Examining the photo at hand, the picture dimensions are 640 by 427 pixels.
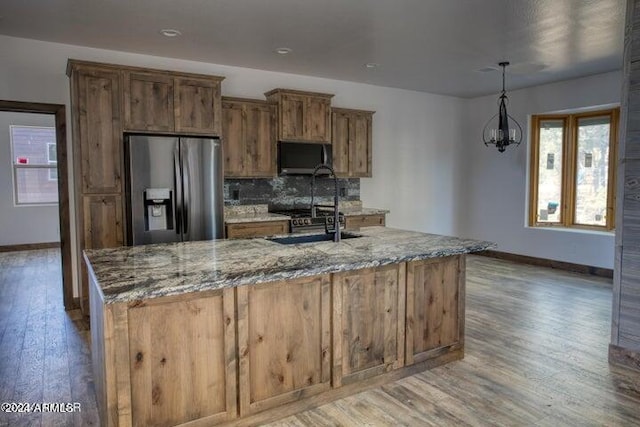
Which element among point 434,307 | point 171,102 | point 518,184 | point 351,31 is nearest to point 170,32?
point 171,102

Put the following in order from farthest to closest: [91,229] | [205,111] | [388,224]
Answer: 1. [388,224]
2. [205,111]
3. [91,229]

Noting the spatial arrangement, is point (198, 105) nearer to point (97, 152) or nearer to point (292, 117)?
point (97, 152)

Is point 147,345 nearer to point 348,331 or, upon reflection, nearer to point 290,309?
point 290,309

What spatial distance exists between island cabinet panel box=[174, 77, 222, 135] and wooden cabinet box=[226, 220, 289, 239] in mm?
1006

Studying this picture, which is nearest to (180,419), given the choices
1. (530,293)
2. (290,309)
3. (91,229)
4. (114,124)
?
(290,309)

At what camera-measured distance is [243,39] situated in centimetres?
421

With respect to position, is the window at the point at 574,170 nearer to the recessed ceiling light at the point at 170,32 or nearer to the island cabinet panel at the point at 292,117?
the island cabinet panel at the point at 292,117

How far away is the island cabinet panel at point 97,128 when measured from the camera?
13.2 ft

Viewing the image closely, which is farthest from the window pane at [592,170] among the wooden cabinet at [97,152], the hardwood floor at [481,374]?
the wooden cabinet at [97,152]

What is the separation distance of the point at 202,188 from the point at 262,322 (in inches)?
94.0

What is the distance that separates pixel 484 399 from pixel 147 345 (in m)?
1.99

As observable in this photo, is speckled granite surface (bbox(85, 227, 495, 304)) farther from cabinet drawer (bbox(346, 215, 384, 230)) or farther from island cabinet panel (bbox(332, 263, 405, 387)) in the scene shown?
cabinet drawer (bbox(346, 215, 384, 230))

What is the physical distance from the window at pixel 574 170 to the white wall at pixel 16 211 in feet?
27.6

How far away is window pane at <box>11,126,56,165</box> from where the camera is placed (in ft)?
27.0
